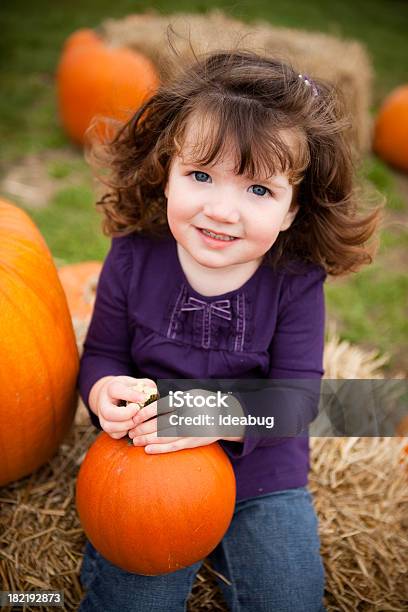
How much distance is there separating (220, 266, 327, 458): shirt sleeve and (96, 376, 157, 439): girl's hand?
1.17ft

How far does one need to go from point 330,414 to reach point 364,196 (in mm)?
889

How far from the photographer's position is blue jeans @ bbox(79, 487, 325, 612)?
1.90m

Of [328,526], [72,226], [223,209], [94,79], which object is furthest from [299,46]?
[328,526]

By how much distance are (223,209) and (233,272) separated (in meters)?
0.37

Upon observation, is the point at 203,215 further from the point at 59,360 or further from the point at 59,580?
the point at 59,580

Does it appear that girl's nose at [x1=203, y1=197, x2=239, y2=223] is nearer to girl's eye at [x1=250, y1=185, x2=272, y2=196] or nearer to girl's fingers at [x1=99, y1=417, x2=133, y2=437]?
girl's eye at [x1=250, y1=185, x2=272, y2=196]

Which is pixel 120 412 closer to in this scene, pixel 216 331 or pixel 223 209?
pixel 216 331

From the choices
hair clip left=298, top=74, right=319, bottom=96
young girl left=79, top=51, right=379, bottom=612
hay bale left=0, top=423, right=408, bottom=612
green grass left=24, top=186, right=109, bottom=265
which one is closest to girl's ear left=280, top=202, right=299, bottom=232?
young girl left=79, top=51, right=379, bottom=612

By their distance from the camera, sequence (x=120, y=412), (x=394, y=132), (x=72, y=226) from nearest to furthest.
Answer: (x=120, y=412) → (x=72, y=226) → (x=394, y=132)

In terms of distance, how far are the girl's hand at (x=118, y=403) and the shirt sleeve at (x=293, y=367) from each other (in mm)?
357

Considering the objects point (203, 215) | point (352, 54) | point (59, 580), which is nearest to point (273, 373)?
point (203, 215)

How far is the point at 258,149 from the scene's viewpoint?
5.57 ft

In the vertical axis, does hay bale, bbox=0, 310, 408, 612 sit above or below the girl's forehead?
below

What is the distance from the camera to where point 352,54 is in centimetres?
565
